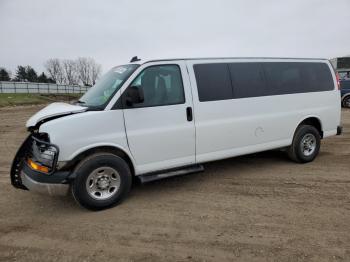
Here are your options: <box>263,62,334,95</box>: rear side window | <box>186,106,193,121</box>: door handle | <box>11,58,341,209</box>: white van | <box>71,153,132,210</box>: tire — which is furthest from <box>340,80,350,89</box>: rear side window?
<box>71,153,132,210</box>: tire

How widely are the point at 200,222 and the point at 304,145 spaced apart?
3455mm

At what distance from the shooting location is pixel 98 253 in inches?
130

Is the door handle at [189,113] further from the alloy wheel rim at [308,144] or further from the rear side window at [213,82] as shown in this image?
the alloy wheel rim at [308,144]

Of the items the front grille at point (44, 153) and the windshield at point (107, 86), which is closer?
the front grille at point (44, 153)

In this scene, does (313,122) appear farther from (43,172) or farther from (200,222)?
(43,172)

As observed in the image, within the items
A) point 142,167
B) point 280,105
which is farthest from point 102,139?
point 280,105

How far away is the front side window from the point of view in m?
4.52

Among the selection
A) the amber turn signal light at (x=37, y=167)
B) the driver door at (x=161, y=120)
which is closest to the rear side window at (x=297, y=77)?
the driver door at (x=161, y=120)

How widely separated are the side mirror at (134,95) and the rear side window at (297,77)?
2620 mm

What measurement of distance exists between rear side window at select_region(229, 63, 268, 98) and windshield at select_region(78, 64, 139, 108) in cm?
179

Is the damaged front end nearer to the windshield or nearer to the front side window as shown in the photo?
the windshield

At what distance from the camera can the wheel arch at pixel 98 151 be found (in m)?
4.12

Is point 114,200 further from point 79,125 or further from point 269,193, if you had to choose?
point 269,193

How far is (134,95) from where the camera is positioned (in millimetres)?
4297
